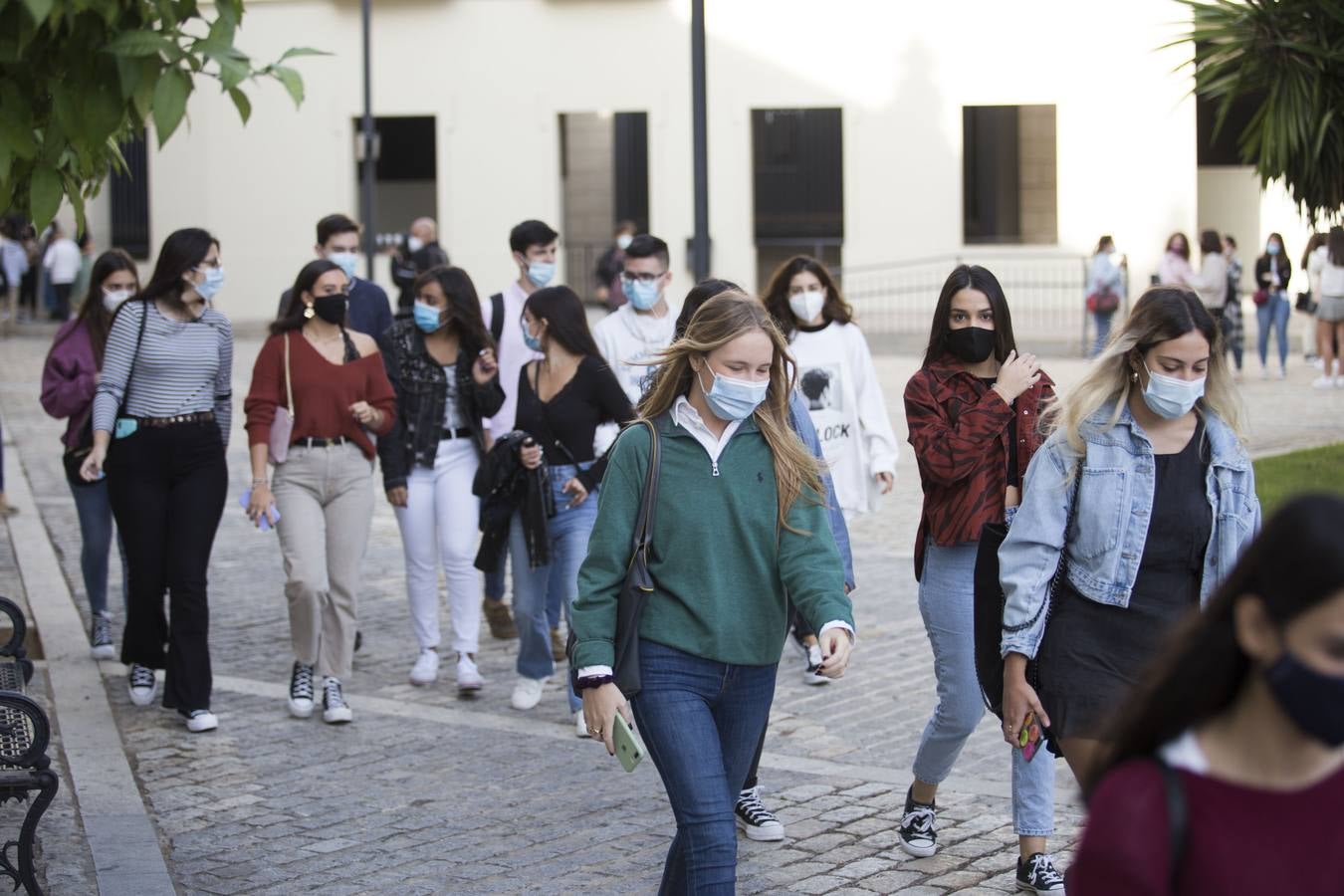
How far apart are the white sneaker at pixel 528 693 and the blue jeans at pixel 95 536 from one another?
2.26 meters

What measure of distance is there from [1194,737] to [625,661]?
2.07 meters

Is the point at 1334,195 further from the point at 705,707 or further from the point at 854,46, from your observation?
the point at 854,46

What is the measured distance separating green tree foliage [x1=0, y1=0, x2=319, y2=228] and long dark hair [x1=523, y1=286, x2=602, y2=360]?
309 cm

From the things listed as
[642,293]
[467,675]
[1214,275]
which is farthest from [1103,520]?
[1214,275]

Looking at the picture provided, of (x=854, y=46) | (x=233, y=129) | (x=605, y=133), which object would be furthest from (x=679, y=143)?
(x=233, y=129)

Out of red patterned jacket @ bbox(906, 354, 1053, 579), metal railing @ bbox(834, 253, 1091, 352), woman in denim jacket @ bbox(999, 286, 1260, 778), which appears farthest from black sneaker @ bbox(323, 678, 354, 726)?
metal railing @ bbox(834, 253, 1091, 352)

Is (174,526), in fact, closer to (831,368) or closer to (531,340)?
(531,340)

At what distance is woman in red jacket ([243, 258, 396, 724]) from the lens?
725 centimetres

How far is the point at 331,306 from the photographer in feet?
24.1

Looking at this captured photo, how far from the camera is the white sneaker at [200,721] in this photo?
23.5ft

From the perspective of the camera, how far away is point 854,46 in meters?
29.2

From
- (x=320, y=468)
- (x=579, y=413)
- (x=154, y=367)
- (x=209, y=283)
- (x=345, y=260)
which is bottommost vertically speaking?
(x=320, y=468)

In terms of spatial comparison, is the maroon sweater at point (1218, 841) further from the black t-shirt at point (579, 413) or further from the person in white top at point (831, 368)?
the person in white top at point (831, 368)

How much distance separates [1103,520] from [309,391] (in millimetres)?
3984
